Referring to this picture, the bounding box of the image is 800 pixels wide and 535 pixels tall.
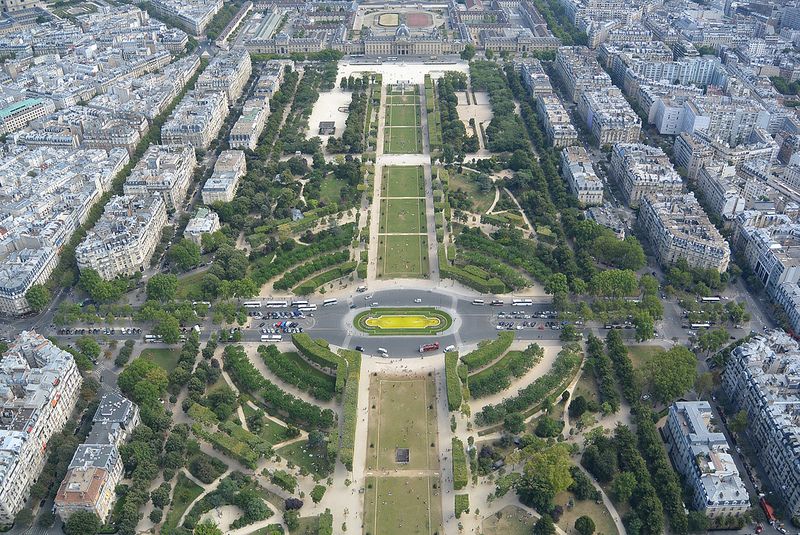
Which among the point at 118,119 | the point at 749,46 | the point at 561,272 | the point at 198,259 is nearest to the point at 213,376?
the point at 198,259

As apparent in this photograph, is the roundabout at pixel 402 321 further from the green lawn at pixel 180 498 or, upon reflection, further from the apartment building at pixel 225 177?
the apartment building at pixel 225 177

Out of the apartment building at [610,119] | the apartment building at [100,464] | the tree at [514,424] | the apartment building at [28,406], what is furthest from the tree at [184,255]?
the apartment building at [610,119]

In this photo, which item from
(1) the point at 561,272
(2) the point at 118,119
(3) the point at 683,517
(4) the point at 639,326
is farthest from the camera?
(2) the point at 118,119

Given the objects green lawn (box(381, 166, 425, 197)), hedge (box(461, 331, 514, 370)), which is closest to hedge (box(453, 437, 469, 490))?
hedge (box(461, 331, 514, 370))

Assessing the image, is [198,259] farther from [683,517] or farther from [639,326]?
[683,517]

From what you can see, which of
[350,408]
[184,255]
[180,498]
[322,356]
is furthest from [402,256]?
[180,498]

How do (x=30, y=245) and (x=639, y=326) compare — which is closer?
(x=639, y=326)
